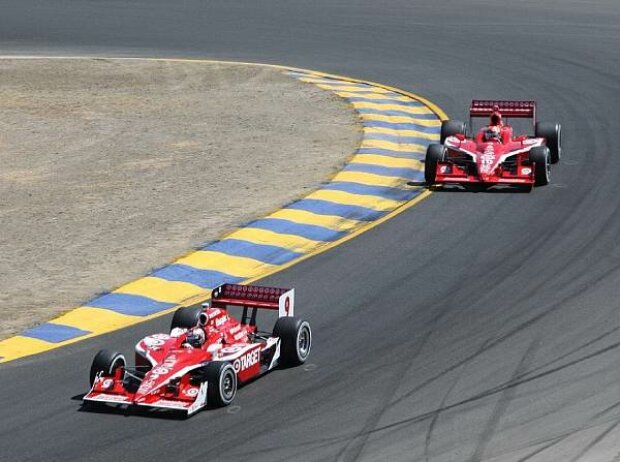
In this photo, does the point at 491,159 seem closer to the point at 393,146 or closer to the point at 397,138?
the point at 393,146

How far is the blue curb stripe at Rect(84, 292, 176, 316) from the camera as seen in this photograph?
66.0 ft

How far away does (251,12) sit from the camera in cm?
5006

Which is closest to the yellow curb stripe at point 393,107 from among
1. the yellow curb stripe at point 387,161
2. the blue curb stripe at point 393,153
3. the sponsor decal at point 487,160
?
the blue curb stripe at point 393,153

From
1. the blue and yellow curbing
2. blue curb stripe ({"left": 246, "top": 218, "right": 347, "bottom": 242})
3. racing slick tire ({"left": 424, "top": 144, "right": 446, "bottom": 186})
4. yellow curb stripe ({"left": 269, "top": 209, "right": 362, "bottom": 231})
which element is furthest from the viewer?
racing slick tire ({"left": 424, "top": 144, "right": 446, "bottom": 186})

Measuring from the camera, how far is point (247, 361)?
55.3ft

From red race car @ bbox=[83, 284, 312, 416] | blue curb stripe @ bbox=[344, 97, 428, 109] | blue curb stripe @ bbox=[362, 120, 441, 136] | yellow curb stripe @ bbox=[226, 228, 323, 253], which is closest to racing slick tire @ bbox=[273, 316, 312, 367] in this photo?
red race car @ bbox=[83, 284, 312, 416]

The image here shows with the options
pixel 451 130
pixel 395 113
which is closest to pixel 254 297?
pixel 451 130

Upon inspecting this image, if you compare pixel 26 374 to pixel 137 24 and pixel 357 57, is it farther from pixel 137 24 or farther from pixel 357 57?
pixel 137 24

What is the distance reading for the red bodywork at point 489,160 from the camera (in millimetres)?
26250

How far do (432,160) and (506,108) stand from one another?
2742mm

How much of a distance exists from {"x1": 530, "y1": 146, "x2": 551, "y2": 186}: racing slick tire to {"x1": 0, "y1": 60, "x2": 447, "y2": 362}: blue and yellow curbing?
2.23 m

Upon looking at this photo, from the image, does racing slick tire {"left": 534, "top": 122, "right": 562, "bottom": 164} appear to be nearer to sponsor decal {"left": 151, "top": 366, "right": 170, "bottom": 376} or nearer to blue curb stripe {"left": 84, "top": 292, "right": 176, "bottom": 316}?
blue curb stripe {"left": 84, "top": 292, "right": 176, "bottom": 316}

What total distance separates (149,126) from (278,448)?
769 inches

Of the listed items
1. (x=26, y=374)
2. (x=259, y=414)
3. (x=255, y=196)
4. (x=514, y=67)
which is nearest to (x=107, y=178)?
(x=255, y=196)
